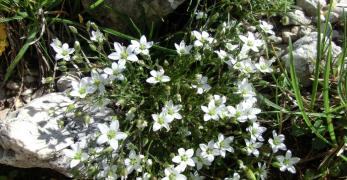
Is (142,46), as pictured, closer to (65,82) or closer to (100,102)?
(100,102)

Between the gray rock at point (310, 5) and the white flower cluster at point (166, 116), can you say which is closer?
the white flower cluster at point (166, 116)

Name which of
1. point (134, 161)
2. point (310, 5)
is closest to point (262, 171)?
point (134, 161)

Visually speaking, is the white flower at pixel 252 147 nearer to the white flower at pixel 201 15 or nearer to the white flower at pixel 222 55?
the white flower at pixel 222 55

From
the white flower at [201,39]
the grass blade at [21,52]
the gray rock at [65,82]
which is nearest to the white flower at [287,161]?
the white flower at [201,39]

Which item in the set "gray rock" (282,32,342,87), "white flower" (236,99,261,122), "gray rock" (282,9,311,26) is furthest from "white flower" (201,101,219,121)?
"gray rock" (282,9,311,26)

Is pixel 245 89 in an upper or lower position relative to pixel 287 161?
upper

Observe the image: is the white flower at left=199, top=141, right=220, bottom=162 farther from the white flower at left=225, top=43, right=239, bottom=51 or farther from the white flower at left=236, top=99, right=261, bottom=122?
the white flower at left=225, top=43, right=239, bottom=51

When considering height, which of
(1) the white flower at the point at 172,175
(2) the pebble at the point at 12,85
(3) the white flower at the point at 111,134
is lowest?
(1) the white flower at the point at 172,175
